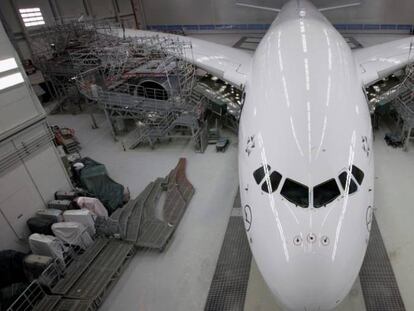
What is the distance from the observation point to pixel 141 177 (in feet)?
Answer: 45.5

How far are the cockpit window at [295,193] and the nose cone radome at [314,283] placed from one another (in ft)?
3.22

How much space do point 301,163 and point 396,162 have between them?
8.93 metres

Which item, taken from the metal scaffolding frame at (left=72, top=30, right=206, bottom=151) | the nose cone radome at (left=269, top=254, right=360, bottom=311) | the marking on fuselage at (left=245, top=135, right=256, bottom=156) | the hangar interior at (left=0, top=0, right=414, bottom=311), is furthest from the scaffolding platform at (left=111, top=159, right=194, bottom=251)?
the nose cone radome at (left=269, top=254, right=360, bottom=311)

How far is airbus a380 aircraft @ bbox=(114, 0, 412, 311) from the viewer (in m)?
5.40

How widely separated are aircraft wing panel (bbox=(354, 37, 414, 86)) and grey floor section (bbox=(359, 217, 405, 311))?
7.05 m

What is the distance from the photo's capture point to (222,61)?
1625 centimetres

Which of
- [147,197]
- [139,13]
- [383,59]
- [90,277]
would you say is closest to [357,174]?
[90,277]

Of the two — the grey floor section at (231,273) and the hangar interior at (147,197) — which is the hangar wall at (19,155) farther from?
the grey floor section at (231,273)

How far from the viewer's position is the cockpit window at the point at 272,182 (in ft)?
20.1

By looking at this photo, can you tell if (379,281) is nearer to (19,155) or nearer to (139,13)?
(19,155)

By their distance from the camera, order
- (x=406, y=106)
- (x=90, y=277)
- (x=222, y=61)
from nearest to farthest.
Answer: (x=90, y=277) < (x=406, y=106) < (x=222, y=61)

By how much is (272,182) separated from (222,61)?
11490mm

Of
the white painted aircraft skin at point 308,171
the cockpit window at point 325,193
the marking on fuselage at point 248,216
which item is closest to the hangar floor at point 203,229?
the marking on fuselage at point 248,216

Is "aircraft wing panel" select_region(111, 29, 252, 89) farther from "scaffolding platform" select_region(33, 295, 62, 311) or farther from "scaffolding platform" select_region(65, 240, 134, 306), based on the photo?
"scaffolding platform" select_region(33, 295, 62, 311)
